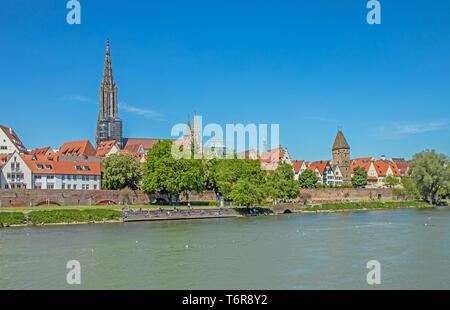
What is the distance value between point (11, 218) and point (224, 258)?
101 feet

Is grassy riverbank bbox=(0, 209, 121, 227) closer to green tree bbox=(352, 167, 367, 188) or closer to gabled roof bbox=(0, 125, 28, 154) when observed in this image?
gabled roof bbox=(0, 125, 28, 154)

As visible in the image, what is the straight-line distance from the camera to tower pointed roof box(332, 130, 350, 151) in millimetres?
136000

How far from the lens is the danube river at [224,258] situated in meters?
23.2

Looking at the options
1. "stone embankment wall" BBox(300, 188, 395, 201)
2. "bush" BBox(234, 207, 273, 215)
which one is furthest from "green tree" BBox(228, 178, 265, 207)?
"stone embankment wall" BBox(300, 188, 395, 201)

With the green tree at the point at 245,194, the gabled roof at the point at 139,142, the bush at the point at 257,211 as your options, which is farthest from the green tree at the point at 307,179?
the gabled roof at the point at 139,142

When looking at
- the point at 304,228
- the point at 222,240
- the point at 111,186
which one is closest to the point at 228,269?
the point at 222,240

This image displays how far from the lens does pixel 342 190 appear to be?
365 ft

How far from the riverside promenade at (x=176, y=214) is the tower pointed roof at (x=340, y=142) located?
256 feet

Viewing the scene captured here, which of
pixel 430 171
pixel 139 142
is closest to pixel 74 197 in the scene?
pixel 430 171

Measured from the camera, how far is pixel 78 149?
344 ft

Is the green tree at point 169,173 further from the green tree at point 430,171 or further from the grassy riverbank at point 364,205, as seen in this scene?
the green tree at point 430,171

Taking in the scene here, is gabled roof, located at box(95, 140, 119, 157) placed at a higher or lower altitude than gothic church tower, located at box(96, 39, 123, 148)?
lower

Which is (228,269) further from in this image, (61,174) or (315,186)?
(315,186)
